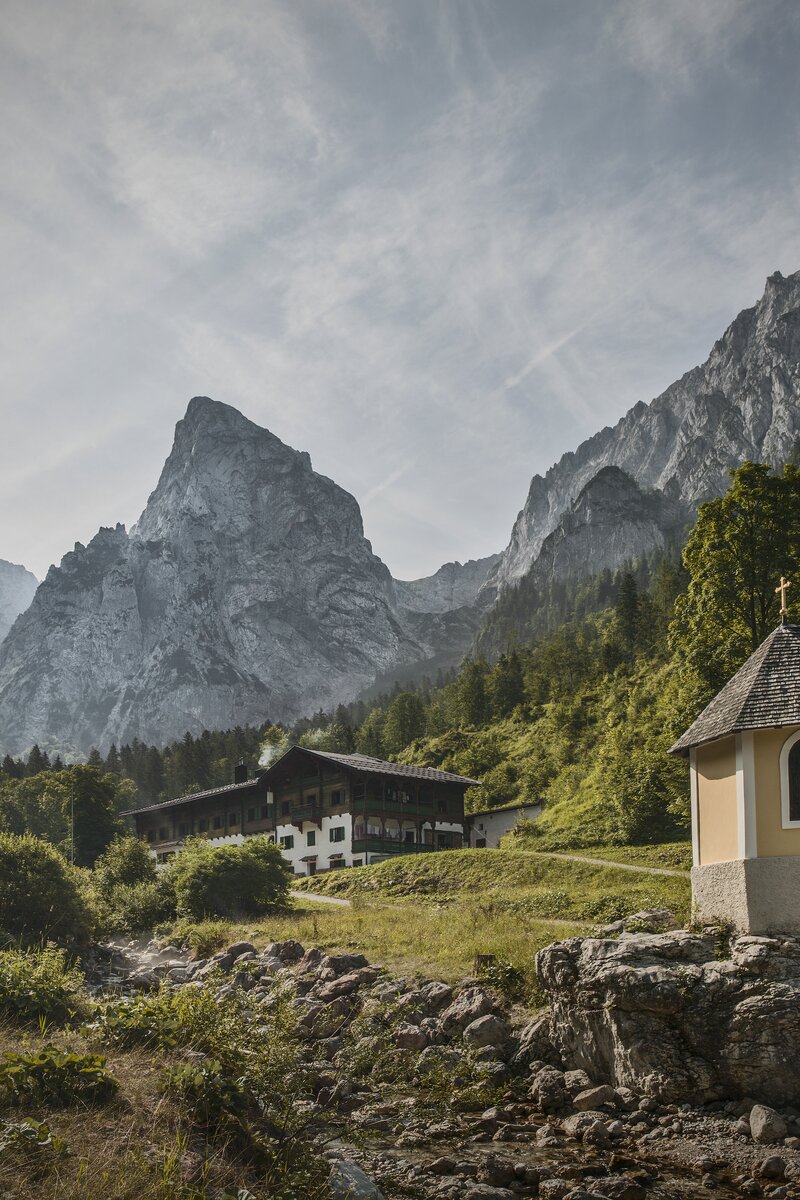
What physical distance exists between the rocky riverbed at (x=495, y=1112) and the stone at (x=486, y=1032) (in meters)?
0.03

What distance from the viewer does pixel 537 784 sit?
72.4 metres

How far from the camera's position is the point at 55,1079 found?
521 inches

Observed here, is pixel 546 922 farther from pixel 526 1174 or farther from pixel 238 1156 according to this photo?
pixel 238 1156

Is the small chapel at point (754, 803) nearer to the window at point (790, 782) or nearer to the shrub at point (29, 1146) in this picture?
the window at point (790, 782)

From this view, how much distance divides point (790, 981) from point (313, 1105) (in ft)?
30.4

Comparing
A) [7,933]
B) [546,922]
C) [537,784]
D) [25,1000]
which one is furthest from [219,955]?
[537,784]

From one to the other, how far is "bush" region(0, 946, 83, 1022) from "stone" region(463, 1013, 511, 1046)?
827cm

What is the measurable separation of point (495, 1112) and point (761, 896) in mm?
7048

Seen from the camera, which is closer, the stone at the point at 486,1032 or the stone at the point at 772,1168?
the stone at the point at 772,1168

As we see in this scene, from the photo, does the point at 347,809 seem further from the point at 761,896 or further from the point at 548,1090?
the point at 548,1090

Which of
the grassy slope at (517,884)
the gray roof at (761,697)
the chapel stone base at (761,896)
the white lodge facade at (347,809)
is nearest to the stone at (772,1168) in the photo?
the chapel stone base at (761,896)

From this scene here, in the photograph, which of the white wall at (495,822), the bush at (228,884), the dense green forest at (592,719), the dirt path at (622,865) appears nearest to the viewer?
the dense green forest at (592,719)

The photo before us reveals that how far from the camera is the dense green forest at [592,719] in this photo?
3688 cm

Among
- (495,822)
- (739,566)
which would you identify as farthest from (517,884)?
(495,822)
